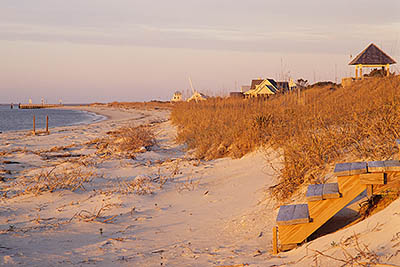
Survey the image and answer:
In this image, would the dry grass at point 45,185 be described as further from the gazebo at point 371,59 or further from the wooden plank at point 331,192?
the gazebo at point 371,59

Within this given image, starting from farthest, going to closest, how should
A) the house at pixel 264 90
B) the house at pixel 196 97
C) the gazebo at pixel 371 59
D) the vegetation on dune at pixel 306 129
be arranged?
the gazebo at pixel 371 59 < the house at pixel 196 97 < the house at pixel 264 90 < the vegetation on dune at pixel 306 129

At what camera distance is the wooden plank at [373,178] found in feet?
12.9

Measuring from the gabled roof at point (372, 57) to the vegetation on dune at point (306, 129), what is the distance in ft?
42.3

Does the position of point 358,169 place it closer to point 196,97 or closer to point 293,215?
point 293,215

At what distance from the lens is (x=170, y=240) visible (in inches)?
Answer: 199

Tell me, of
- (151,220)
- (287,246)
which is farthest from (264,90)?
(287,246)

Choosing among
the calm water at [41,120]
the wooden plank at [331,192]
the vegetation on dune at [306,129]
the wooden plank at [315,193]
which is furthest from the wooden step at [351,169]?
the calm water at [41,120]

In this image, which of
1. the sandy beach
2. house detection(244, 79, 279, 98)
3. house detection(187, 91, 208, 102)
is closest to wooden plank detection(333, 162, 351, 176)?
the sandy beach

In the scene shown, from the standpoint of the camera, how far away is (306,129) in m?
7.39

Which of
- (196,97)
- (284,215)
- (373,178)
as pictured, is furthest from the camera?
(196,97)

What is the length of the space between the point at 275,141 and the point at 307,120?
3.12 ft

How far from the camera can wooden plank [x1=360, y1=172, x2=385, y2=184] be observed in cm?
393

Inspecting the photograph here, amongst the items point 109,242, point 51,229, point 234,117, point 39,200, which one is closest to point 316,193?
point 109,242

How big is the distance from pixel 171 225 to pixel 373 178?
2.90 m
